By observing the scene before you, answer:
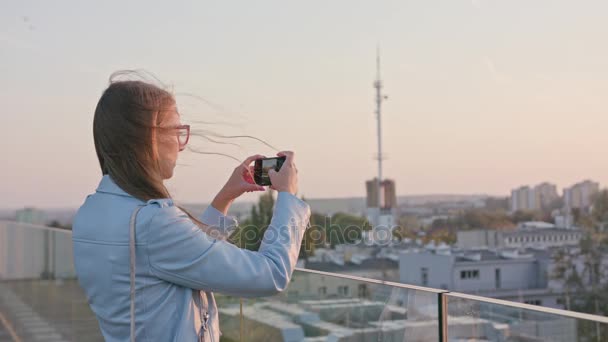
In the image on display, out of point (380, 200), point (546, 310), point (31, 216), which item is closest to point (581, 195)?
point (380, 200)

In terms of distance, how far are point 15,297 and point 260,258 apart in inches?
204

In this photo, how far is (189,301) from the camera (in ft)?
3.56

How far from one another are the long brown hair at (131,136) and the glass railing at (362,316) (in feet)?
2.60

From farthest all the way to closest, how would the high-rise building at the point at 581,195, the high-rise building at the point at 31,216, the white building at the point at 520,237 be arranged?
the high-rise building at the point at 581,195
the white building at the point at 520,237
the high-rise building at the point at 31,216

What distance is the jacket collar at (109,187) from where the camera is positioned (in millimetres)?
1103

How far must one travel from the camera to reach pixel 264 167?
4.14ft

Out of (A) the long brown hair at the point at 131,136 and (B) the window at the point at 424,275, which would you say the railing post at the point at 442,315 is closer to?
(A) the long brown hair at the point at 131,136

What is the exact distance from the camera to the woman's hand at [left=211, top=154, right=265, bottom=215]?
1.33 metres

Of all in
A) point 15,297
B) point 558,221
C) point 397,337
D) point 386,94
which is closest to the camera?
point 397,337

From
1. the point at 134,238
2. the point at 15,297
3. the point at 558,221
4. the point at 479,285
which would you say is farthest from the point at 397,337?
the point at 558,221

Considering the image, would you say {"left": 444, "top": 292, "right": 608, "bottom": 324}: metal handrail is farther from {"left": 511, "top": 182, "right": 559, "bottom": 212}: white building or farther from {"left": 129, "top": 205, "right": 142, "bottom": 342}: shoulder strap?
{"left": 511, "top": 182, "right": 559, "bottom": 212}: white building

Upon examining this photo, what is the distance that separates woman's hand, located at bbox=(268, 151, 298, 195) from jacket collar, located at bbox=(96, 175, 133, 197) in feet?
0.81

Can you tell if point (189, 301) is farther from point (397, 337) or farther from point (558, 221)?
point (558, 221)

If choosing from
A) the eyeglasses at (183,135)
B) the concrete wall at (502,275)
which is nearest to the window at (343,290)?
the eyeglasses at (183,135)
